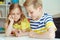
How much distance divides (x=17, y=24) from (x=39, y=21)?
185 mm

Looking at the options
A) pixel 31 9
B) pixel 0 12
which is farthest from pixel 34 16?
pixel 0 12

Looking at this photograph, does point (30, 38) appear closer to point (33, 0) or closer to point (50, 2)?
point (33, 0)

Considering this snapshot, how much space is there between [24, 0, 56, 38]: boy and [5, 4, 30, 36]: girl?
3.3 inches

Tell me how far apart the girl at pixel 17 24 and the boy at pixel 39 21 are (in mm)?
84

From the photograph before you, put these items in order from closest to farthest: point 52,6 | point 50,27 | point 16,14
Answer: point 50,27, point 16,14, point 52,6

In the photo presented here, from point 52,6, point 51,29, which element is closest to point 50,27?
point 51,29

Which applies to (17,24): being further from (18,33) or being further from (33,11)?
(33,11)

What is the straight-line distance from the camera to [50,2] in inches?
95.3

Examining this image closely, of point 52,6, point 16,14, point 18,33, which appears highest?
point 52,6

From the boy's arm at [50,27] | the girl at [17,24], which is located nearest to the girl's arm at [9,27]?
the girl at [17,24]

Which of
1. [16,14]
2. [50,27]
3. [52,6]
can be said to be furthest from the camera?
[52,6]

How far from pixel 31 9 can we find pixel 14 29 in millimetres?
231

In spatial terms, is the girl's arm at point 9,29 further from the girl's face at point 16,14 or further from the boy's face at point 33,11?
the boy's face at point 33,11

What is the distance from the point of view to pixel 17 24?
105cm
